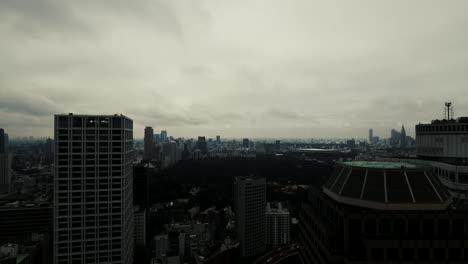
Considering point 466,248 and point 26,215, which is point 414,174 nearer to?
point 466,248

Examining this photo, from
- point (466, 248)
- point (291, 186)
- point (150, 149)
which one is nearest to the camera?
point (466, 248)

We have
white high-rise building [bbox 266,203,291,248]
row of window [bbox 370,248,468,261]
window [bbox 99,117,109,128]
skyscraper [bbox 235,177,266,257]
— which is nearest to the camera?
row of window [bbox 370,248,468,261]

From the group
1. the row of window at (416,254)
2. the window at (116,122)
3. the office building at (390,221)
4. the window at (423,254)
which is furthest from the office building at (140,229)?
the window at (423,254)

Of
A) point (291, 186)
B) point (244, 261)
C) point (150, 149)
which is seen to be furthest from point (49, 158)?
point (244, 261)

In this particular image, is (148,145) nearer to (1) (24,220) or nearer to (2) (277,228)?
(1) (24,220)

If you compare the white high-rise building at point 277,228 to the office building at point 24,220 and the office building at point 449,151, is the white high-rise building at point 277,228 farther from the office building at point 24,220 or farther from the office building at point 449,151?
the office building at point 24,220

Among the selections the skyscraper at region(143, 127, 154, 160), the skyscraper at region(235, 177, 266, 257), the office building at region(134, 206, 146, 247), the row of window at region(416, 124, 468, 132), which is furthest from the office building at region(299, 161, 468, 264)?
the skyscraper at region(143, 127, 154, 160)

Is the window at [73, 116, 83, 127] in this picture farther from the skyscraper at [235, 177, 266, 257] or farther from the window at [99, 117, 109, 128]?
the skyscraper at [235, 177, 266, 257]
